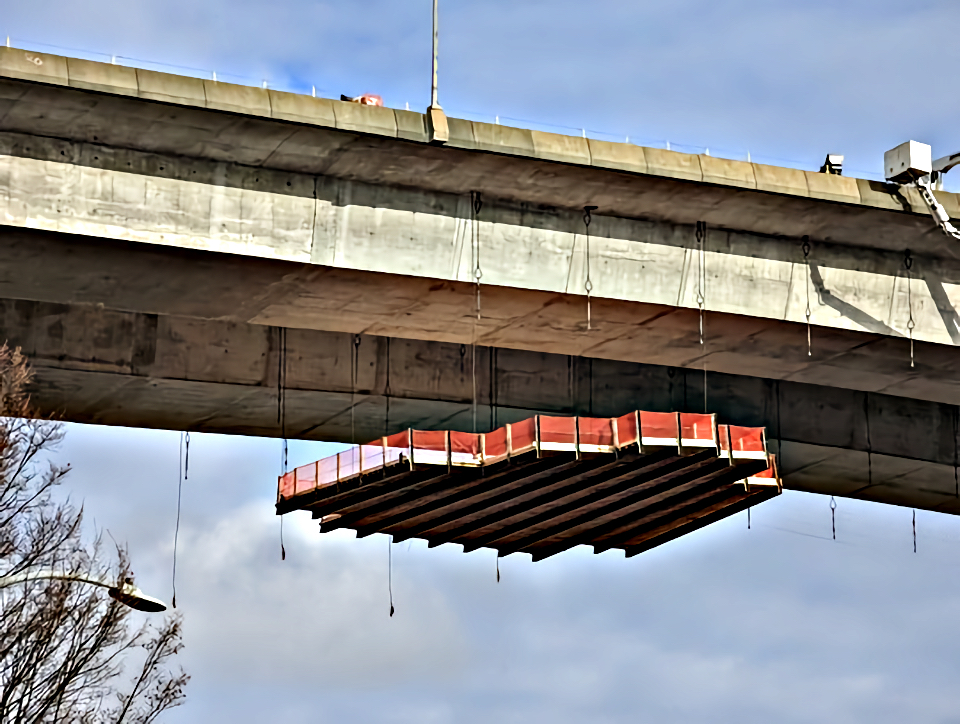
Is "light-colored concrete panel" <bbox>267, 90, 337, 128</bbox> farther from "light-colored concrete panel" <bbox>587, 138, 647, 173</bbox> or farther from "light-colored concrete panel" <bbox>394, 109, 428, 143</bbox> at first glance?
"light-colored concrete panel" <bbox>587, 138, 647, 173</bbox>

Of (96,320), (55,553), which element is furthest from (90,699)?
(96,320)

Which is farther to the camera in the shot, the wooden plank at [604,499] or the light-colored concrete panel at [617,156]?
the wooden plank at [604,499]

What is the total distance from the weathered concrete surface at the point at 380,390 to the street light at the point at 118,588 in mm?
9627

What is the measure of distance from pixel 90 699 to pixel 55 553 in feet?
8.53

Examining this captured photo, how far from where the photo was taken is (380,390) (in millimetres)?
38375

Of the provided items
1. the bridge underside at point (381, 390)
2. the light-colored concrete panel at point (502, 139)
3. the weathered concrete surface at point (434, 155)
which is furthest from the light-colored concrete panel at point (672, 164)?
the bridge underside at point (381, 390)

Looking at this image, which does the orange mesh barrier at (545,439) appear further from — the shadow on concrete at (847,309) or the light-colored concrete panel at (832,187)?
the light-colored concrete panel at (832,187)

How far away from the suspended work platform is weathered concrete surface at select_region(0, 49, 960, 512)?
2.74 metres

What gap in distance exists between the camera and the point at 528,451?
1271 inches

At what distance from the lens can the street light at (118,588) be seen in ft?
82.4

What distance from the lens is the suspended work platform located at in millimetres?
32469

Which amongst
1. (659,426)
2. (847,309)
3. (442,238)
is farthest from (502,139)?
(847,309)

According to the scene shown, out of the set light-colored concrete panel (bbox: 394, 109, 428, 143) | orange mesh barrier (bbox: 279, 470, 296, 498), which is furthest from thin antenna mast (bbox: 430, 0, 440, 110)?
orange mesh barrier (bbox: 279, 470, 296, 498)

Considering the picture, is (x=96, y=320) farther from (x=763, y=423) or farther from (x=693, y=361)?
(x=763, y=423)
